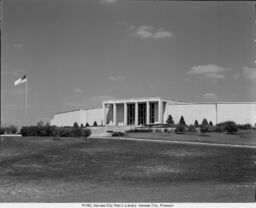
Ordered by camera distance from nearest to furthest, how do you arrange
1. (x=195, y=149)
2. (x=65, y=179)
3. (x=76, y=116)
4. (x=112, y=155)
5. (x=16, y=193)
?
(x=16, y=193), (x=65, y=179), (x=112, y=155), (x=195, y=149), (x=76, y=116)

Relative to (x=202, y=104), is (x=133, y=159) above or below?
below

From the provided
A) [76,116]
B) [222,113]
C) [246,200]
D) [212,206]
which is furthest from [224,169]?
[76,116]

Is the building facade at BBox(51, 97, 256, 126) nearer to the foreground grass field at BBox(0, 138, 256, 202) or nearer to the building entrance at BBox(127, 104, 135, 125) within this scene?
the building entrance at BBox(127, 104, 135, 125)

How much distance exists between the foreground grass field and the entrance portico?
40.1 metres

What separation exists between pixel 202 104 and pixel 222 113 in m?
3.57

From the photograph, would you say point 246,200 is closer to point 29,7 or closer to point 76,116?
point 29,7

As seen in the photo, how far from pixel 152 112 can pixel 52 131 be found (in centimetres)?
3495

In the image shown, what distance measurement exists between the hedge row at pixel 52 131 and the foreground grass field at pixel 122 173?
6.74 metres

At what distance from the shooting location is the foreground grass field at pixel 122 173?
11.9 m

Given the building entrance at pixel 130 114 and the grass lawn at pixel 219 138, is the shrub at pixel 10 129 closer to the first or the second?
the grass lawn at pixel 219 138

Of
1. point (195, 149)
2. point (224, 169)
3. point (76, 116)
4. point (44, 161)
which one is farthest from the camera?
point (76, 116)

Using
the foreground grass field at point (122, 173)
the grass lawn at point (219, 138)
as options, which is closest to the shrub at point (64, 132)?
the foreground grass field at point (122, 173)

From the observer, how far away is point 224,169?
703 inches

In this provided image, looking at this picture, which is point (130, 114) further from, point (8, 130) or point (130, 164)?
point (130, 164)
